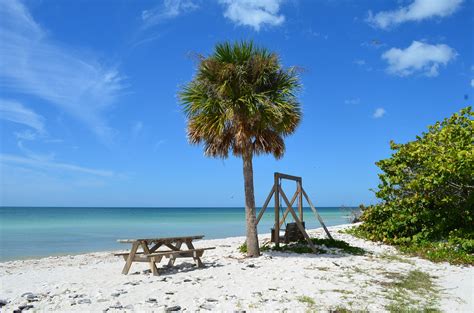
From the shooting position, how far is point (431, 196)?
15.4 m

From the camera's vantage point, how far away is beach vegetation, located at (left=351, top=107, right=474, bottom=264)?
13.3 m

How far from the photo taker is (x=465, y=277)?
1016cm

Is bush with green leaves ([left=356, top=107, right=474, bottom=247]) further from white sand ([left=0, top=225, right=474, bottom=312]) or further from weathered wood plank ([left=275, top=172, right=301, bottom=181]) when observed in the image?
weathered wood plank ([left=275, top=172, right=301, bottom=181])

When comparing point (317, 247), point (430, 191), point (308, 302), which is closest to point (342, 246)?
point (317, 247)

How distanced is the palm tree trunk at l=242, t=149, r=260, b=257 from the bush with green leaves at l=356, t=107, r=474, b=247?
19.4 ft

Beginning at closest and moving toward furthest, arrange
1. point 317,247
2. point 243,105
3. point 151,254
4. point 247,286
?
point 247,286
point 151,254
point 243,105
point 317,247

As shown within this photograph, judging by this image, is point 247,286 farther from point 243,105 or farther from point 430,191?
point 430,191

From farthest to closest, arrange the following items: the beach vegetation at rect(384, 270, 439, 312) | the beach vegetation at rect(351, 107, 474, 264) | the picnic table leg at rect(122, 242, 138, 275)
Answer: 1. the beach vegetation at rect(351, 107, 474, 264)
2. the picnic table leg at rect(122, 242, 138, 275)
3. the beach vegetation at rect(384, 270, 439, 312)

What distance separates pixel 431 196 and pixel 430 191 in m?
0.24

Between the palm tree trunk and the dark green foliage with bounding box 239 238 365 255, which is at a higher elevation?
the palm tree trunk

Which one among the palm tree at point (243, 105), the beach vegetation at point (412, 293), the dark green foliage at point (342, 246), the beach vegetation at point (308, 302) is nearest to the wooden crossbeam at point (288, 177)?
the palm tree at point (243, 105)

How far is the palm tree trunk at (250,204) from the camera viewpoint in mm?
12546

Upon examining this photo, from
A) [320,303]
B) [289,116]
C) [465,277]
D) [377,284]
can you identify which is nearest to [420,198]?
[465,277]

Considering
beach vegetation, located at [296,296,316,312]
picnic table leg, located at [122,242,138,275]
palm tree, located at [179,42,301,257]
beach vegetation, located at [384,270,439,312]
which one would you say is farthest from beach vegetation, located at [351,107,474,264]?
picnic table leg, located at [122,242,138,275]
